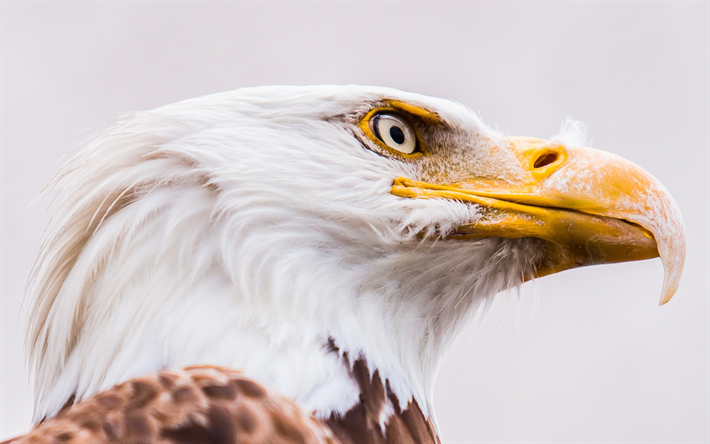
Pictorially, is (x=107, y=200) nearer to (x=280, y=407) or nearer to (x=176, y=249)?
(x=176, y=249)

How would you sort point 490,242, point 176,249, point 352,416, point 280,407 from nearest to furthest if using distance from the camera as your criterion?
point 280,407, point 352,416, point 176,249, point 490,242

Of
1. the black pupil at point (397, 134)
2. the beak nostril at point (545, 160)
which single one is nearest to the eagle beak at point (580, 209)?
the beak nostril at point (545, 160)

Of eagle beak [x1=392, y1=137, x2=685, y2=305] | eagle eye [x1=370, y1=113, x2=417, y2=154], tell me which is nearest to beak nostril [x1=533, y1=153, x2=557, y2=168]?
eagle beak [x1=392, y1=137, x2=685, y2=305]

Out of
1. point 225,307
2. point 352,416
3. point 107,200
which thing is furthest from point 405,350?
point 107,200

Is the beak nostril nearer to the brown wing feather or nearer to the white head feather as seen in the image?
the white head feather

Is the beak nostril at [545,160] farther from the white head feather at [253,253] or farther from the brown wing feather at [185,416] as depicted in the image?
the brown wing feather at [185,416]

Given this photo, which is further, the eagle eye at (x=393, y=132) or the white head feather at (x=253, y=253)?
the eagle eye at (x=393, y=132)

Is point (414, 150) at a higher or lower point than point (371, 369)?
higher
